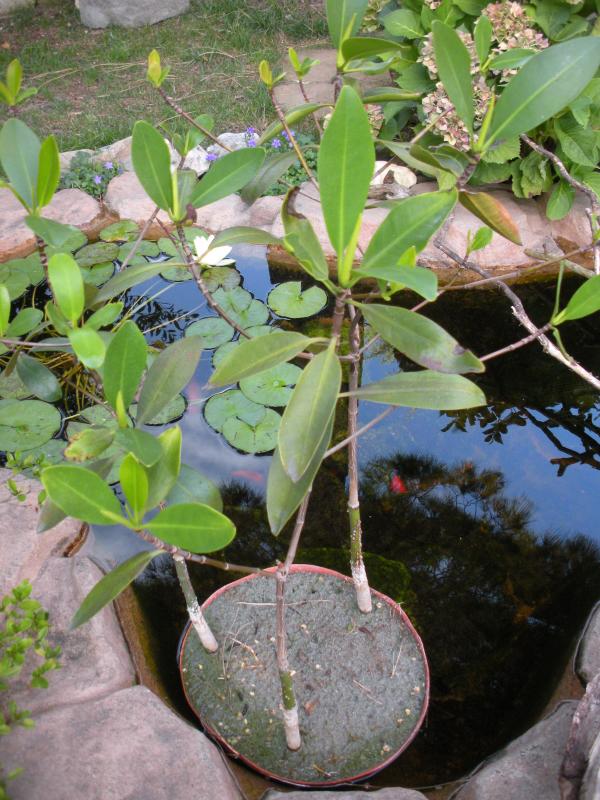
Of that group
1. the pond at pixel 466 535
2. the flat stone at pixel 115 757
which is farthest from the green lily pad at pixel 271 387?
the flat stone at pixel 115 757

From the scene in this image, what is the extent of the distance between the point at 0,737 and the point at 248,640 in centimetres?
53

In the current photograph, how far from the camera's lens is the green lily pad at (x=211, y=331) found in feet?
7.41

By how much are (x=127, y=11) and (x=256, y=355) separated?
4296 mm

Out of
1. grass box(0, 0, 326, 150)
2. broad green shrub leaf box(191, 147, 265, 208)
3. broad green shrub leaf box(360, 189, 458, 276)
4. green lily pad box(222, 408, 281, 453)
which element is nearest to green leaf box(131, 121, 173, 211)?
broad green shrub leaf box(191, 147, 265, 208)

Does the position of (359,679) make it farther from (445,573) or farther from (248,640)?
(445,573)

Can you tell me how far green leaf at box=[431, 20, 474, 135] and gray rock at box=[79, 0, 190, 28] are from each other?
13.6 ft

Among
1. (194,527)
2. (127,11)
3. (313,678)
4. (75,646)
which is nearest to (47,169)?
(194,527)

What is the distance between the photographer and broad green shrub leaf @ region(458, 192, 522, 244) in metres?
1.05

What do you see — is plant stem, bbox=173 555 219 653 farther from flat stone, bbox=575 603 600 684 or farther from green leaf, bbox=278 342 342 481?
flat stone, bbox=575 603 600 684

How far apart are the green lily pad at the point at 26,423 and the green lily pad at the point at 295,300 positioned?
2.70ft

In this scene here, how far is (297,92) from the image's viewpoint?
3.71 m

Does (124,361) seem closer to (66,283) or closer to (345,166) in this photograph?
(66,283)

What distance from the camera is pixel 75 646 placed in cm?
139

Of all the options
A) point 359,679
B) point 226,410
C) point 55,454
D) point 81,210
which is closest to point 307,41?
point 81,210
